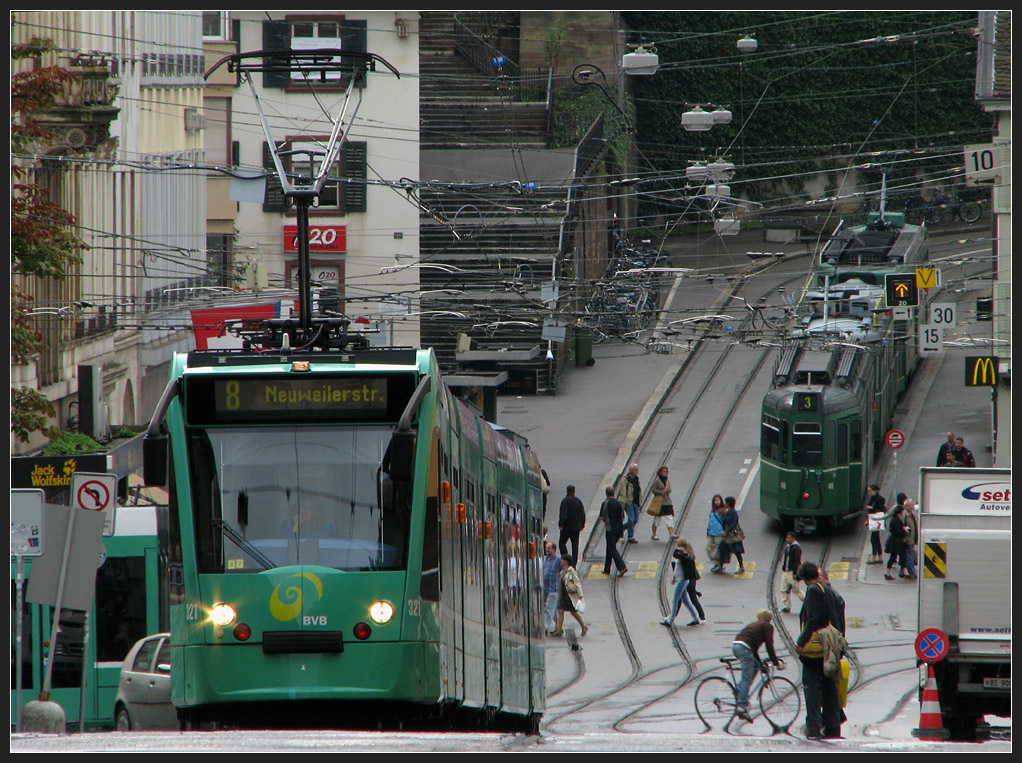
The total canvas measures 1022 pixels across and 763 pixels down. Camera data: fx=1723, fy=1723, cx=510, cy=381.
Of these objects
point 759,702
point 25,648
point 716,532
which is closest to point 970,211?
point 716,532

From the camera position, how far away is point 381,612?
11070 mm

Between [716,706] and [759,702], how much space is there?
0.63 metres

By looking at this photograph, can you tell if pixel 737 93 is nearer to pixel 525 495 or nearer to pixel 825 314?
pixel 825 314

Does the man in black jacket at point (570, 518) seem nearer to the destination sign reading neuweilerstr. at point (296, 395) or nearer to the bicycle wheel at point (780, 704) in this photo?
the bicycle wheel at point (780, 704)

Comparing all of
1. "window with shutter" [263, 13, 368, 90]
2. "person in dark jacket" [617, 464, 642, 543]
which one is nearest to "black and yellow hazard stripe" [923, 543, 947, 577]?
"person in dark jacket" [617, 464, 642, 543]

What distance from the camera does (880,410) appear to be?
3638 centimetres

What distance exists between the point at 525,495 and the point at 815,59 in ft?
155

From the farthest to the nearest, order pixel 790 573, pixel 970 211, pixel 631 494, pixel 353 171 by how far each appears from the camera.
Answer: pixel 970 211
pixel 353 171
pixel 631 494
pixel 790 573

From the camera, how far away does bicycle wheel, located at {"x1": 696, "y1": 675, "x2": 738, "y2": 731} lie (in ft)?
57.9

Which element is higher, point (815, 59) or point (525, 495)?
point (815, 59)

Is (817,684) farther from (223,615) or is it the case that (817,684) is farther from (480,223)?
(480,223)

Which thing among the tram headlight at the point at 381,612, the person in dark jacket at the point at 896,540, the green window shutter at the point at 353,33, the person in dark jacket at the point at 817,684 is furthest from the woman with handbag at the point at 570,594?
the green window shutter at the point at 353,33

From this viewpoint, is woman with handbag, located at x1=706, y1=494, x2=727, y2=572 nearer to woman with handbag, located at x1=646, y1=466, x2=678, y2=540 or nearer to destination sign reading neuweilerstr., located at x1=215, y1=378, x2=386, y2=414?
woman with handbag, located at x1=646, y1=466, x2=678, y2=540

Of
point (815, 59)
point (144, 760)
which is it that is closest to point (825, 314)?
point (144, 760)
